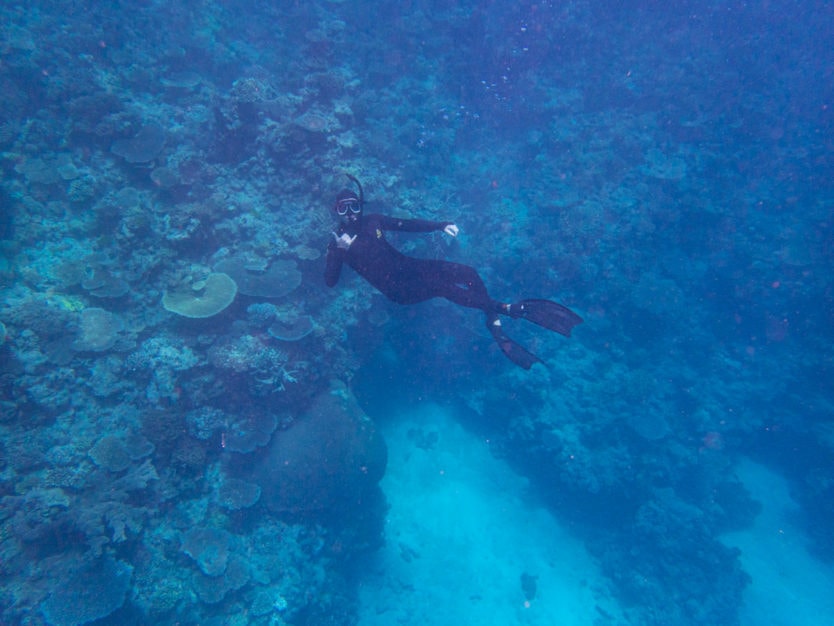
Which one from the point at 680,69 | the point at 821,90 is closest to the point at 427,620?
the point at 680,69

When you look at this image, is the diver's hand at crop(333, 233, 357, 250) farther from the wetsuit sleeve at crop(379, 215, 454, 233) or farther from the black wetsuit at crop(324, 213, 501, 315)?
the wetsuit sleeve at crop(379, 215, 454, 233)

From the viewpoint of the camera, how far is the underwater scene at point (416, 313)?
6.14 m

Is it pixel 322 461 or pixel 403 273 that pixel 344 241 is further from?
pixel 322 461

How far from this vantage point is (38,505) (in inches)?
209

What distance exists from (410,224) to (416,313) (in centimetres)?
500

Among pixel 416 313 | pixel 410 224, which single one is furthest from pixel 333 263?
pixel 416 313

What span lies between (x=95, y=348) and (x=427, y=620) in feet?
32.2

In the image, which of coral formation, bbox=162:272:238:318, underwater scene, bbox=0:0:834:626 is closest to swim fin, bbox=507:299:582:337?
underwater scene, bbox=0:0:834:626

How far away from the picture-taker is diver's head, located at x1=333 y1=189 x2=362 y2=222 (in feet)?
17.1

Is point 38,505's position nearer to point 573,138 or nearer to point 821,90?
point 573,138

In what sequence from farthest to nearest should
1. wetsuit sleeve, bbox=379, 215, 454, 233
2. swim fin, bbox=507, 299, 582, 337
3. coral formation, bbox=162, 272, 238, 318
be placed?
coral formation, bbox=162, 272, 238, 318 → wetsuit sleeve, bbox=379, 215, 454, 233 → swim fin, bbox=507, 299, 582, 337

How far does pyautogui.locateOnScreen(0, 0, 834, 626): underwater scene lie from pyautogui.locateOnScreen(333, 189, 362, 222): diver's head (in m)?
0.07

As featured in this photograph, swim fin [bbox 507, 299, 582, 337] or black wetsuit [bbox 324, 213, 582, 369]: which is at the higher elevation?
swim fin [bbox 507, 299, 582, 337]

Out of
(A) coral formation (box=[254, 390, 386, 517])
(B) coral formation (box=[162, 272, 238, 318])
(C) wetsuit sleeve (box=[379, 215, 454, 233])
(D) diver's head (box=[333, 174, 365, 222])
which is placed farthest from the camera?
(A) coral formation (box=[254, 390, 386, 517])
